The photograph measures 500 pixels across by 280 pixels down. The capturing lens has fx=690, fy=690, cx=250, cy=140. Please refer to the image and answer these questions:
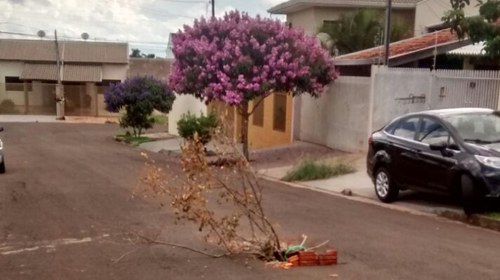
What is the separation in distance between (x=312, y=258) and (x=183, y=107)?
30474 mm

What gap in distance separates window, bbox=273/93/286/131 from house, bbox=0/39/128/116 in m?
32.5

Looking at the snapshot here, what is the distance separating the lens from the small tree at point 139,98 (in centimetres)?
3600

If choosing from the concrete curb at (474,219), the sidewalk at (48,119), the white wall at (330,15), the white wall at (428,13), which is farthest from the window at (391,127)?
the sidewalk at (48,119)

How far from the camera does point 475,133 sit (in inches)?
454

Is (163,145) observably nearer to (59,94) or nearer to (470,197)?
(470,197)

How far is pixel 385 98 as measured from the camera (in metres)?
19.8

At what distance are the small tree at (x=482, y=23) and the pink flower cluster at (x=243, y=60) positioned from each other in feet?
22.7

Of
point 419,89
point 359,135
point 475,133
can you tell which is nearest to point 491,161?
point 475,133

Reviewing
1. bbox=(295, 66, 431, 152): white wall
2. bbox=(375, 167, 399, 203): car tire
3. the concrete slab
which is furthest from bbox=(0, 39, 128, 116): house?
bbox=(375, 167, 399, 203): car tire

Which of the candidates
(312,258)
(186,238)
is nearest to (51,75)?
(186,238)

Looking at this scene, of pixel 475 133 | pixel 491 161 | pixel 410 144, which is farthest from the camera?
pixel 410 144

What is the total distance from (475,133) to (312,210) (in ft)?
9.98

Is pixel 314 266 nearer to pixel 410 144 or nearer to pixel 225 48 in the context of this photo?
pixel 410 144

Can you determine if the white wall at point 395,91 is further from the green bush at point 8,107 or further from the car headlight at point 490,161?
the green bush at point 8,107
